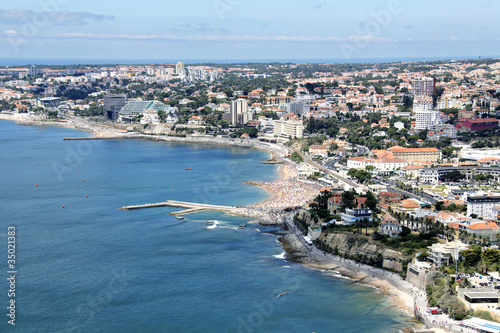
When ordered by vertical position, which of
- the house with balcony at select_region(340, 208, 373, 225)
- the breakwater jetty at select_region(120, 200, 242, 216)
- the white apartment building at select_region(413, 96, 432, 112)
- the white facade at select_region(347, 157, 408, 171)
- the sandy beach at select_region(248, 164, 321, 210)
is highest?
the white apartment building at select_region(413, 96, 432, 112)

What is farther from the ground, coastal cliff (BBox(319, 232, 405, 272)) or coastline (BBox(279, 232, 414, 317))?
coastal cliff (BBox(319, 232, 405, 272))

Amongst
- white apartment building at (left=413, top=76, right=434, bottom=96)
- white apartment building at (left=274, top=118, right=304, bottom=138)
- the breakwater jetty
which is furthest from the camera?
white apartment building at (left=413, top=76, right=434, bottom=96)

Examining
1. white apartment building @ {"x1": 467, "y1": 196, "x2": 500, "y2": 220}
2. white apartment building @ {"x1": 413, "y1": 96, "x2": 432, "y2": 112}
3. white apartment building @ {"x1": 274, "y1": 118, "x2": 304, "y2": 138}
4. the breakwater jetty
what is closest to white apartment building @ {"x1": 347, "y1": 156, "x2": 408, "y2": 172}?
the breakwater jetty

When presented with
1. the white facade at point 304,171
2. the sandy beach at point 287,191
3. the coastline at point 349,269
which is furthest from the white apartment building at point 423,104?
the coastline at point 349,269

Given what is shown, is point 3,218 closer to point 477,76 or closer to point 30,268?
point 30,268

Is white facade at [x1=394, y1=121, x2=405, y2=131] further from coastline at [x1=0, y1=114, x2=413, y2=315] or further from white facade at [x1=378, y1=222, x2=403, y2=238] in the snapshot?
white facade at [x1=378, y1=222, x2=403, y2=238]

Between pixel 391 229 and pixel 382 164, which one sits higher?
pixel 391 229

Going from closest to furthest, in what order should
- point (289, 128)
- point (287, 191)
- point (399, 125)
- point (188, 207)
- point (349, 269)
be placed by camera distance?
point (349, 269) → point (188, 207) → point (287, 191) → point (399, 125) → point (289, 128)

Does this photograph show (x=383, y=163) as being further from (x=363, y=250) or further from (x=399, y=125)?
(x=363, y=250)

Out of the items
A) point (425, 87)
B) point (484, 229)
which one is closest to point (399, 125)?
point (425, 87)
